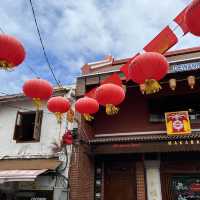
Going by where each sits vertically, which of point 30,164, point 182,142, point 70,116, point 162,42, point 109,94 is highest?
point 162,42

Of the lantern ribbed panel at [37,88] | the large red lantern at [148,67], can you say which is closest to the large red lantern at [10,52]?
the lantern ribbed panel at [37,88]

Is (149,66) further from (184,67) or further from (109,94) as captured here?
(184,67)

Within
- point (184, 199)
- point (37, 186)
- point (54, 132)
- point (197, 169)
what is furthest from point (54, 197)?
point (197, 169)

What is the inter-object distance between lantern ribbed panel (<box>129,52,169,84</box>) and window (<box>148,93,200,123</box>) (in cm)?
620

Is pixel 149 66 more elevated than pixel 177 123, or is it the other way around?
pixel 177 123

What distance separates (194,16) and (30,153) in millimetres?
9023

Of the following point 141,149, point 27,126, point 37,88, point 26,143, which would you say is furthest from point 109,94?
point 27,126

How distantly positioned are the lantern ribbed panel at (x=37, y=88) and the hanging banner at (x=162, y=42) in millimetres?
2540

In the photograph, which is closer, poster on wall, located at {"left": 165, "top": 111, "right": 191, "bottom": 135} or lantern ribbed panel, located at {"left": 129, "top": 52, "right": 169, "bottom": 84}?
lantern ribbed panel, located at {"left": 129, "top": 52, "right": 169, "bottom": 84}

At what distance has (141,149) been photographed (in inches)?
368

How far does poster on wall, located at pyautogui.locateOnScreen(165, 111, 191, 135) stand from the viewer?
375 inches

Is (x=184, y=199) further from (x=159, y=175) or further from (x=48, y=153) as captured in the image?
(x=48, y=153)

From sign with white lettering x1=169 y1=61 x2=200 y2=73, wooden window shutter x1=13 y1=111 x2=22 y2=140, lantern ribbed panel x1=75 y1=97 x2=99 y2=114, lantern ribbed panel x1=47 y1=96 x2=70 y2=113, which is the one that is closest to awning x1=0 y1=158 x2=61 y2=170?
wooden window shutter x1=13 y1=111 x2=22 y2=140

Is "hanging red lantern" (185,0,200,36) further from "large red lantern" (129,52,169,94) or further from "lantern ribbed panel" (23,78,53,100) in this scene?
"lantern ribbed panel" (23,78,53,100)
